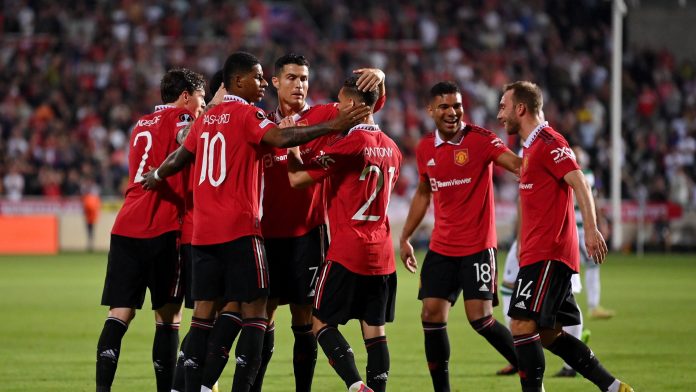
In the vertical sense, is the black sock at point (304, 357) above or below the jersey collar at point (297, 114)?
below

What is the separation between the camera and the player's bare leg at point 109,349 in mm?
8656

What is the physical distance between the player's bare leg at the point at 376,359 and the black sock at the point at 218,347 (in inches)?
39.6

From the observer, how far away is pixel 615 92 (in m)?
32.2

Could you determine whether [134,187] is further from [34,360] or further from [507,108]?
[34,360]

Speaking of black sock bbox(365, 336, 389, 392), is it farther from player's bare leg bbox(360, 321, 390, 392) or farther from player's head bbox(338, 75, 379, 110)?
player's head bbox(338, 75, 379, 110)

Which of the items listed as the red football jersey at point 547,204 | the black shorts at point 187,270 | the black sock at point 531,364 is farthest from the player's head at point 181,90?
the black sock at point 531,364

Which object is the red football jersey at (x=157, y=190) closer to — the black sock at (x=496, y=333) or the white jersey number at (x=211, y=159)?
the white jersey number at (x=211, y=159)

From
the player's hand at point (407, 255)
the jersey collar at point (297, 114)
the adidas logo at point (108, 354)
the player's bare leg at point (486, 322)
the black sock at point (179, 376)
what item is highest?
the jersey collar at point (297, 114)

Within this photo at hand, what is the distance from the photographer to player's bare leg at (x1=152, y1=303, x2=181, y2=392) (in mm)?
8906

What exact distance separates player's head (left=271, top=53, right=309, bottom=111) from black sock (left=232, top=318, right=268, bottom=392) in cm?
184

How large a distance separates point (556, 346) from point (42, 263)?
2149 centimetres

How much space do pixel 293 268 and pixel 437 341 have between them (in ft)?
4.23

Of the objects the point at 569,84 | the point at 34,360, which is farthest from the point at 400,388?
the point at 569,84

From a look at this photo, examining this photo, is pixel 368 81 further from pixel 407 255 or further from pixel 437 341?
pixel 437 341
